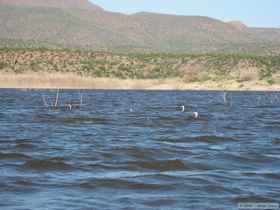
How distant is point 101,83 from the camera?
10356cm

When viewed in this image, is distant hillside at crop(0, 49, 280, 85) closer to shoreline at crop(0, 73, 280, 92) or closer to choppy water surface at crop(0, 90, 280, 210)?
shoreline at crop(0, 73, 280, 92)

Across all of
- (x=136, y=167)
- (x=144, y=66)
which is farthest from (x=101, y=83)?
(x=136, y=167)

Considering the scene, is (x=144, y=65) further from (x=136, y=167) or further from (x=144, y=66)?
(x=136, y=167)

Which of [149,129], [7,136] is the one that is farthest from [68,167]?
[149,129]

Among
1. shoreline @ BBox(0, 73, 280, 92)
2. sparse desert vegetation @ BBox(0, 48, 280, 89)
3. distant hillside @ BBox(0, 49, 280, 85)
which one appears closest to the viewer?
shoreline @ BBox(0, 73, 280, 92)

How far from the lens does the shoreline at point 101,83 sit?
330ft

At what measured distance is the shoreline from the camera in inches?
3959

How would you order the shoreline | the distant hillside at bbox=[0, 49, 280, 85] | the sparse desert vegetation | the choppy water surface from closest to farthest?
1. the choppy water surface
2. the shoreline
3. the sparse desert vegetation
4. the distant hillside at bbox=[0, 49, 280, 85]

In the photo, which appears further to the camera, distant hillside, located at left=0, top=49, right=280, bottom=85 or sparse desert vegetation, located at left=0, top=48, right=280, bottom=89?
distant hillside, located at left=0, top=49, right=280, bottom=85

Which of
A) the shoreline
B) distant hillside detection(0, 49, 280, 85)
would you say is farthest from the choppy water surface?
distant hillside detection(0, 49, 280, 85)

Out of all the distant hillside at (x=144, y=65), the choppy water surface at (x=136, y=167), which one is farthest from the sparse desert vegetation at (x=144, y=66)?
the choppy water surface at (x=136, y=167)

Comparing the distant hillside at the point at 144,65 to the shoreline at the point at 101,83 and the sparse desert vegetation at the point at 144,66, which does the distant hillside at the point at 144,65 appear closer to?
the sparse desert vegetation at the point at 144,66

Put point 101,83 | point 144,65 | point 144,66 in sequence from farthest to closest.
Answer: point 144,65, point 144,66, point 101,83

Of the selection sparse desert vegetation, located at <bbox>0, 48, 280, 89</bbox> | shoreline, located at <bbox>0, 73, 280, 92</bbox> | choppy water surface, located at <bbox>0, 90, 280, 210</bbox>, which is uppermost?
sparse desert vegetation, located at <bbox>0, 48, 280, 89</bbox>
